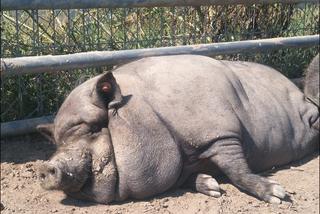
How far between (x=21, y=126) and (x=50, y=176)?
124 centimetres

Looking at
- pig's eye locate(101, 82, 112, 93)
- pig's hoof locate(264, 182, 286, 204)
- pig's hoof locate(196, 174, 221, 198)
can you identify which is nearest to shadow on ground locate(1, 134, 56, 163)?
pig's eye locate(101, 82, 112, 93)

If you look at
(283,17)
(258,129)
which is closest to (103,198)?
(258,129)

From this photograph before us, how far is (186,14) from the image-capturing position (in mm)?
5348

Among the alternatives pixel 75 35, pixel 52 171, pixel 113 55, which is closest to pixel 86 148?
pixel 52 171

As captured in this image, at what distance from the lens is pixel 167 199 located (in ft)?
12.5

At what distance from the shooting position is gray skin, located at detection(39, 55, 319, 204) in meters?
3.71

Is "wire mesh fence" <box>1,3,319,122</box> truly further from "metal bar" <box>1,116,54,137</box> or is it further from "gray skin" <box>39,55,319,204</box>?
"gray skin" <box>39,55,319,204</box>

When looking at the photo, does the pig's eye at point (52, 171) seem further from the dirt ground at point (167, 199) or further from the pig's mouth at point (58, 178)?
the dirt ground at point (167, 199)

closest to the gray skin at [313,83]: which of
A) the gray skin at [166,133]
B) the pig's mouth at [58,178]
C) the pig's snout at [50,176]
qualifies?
the gray skin at [166,133]

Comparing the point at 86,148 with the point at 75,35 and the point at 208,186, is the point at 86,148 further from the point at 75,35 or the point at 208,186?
the point at 75,35

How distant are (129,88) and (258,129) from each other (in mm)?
986

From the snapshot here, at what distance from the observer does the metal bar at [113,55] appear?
3293mm

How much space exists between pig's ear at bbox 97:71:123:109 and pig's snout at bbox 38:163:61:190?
0.50 m

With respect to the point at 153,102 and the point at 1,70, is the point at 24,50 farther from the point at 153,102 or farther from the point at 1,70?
the point at 1,70
